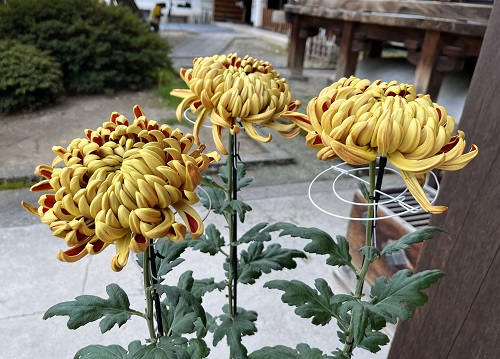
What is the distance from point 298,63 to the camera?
7.83 m

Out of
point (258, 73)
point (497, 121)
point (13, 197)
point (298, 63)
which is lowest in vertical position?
point (13, 197)

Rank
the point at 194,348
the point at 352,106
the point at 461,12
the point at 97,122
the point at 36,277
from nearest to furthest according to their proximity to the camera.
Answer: the point at 352,106 < the point at 194,348 < the point at 36,277 < the point at 461,12 < the point at 97,122

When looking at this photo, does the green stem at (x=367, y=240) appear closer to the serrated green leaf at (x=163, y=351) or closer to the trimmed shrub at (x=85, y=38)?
the serrated green leaf at (x=163, y=351)

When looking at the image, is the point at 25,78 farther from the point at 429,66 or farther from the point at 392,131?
the point at 392,131

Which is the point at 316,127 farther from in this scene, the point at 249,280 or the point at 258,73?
the point at 249,280

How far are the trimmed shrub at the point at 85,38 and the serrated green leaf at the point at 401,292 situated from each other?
6.10 metres

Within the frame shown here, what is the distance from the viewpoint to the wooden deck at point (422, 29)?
3.32 metres

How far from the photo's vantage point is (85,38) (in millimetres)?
6195

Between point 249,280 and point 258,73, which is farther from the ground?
point 258,73

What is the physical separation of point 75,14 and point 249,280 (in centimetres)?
637

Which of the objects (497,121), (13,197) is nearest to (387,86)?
(497,121)

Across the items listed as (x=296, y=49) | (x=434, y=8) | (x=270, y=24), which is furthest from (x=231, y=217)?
(x=270, y=24)

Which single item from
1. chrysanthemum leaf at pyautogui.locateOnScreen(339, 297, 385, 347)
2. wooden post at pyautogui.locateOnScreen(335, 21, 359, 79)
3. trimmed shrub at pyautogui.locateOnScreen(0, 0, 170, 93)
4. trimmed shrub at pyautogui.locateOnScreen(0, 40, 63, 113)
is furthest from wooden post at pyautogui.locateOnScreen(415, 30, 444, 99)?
trimmed shrub at pyautogui.locateOnScreen(0, 40, 63, 113)

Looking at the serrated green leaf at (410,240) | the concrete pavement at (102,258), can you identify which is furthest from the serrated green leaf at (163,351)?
the concrete pavement at (102,258)
